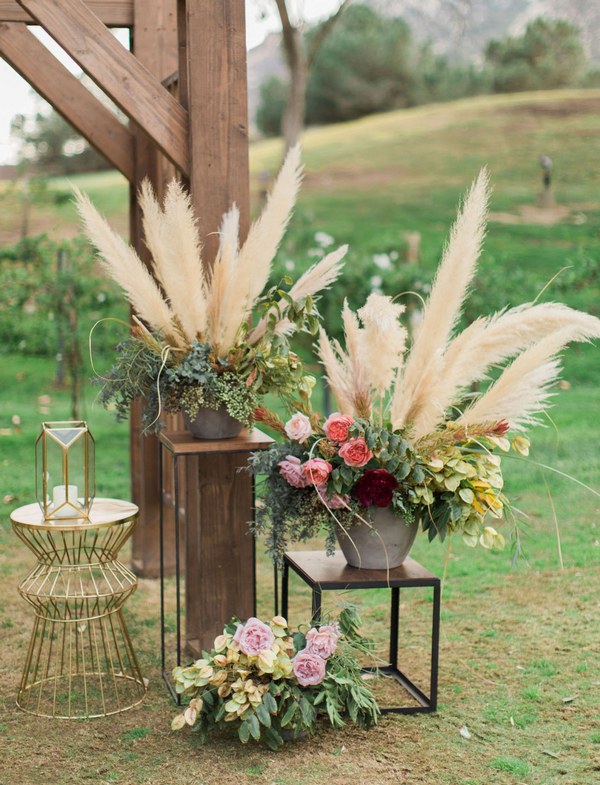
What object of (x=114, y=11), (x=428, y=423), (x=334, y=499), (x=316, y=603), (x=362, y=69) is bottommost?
(x=316, y=603)

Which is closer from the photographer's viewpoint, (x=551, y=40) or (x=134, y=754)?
(x=134, y=754)

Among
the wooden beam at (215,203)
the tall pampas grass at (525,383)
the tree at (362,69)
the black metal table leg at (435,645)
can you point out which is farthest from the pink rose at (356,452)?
the tree at (362,69)

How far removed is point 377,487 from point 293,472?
0.75 ft

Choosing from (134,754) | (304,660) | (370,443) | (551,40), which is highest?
(551,40)

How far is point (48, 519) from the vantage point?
2.84 meters

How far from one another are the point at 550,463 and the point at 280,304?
3.64 metres

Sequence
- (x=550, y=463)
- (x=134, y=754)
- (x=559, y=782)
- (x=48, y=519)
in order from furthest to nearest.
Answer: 1. (x=550, y=463)
2. (x=48, y=519)
3. (x=134, y=754)
4. (x=559, y=782)

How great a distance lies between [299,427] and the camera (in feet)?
9.00

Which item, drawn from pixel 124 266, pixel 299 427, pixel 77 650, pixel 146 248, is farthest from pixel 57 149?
pixel 299 427

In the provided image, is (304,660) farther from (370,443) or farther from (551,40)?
(551,40)

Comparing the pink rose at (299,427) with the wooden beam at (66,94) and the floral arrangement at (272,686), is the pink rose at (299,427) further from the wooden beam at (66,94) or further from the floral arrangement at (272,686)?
the wooden beam at (66,94)

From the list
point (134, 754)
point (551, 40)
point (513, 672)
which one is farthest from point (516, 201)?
point (134, 754)

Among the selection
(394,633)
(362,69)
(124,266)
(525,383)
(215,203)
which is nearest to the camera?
(525,383)

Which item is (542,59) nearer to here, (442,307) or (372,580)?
(442,307)
